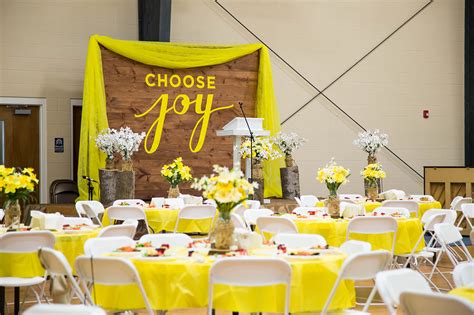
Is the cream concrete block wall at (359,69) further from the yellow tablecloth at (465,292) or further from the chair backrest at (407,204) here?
the yellow tablecloth at (465,292)

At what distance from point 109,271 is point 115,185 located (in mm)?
7123

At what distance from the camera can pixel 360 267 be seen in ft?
14.9

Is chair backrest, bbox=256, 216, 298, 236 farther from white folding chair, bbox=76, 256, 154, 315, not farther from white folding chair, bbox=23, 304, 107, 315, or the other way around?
white folding chair, bbox=23, 304, 107, 315

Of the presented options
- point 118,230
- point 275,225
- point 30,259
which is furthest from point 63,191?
point 118,230

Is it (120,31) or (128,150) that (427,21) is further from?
(128,150)

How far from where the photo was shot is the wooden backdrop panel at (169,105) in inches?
513

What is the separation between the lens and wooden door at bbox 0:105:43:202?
13664 mm

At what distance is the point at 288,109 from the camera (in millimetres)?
15094

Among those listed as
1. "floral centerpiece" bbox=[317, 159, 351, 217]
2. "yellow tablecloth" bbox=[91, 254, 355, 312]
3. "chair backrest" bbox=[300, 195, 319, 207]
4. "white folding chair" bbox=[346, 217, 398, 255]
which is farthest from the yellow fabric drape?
"yellow tablecloth" bbox=[91, 254, 355, 312]

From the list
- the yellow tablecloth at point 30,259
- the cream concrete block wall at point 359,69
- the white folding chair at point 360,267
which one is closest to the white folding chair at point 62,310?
the white folding chair at point 360,267

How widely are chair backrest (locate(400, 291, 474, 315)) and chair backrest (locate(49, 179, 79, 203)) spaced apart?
10493 millimetres

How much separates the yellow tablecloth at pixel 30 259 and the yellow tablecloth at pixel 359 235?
217 centimetres

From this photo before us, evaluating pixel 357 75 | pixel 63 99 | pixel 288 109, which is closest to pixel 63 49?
pixel 63 99

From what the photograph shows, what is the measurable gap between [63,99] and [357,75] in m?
5.36
